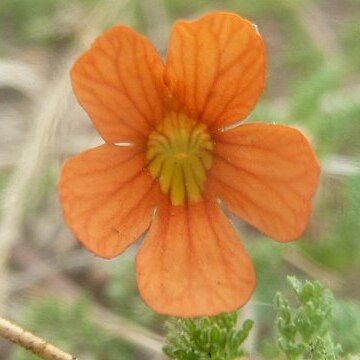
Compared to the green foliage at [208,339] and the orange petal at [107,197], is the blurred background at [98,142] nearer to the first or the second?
the green foliage at [208,339]

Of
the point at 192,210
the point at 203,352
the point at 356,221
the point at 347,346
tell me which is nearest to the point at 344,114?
the point at 356,221

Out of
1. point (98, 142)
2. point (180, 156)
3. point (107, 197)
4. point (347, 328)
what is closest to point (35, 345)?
point (107, 197)

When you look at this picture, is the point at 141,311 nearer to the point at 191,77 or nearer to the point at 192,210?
the point at 192,210

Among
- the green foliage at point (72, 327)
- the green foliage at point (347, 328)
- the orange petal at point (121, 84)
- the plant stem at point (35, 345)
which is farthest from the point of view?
the green foliage at point (72, 327)

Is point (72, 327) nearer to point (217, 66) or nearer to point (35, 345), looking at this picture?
point (35, 345)

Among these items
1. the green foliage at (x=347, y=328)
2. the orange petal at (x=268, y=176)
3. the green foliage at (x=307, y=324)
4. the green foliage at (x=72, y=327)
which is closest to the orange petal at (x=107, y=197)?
the orange petal at (x=268, y=176)

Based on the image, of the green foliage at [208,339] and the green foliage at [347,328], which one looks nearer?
the green foliage at [208,339]

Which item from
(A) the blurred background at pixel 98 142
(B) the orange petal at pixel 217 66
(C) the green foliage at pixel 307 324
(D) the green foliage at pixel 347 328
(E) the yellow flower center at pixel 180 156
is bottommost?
(A) the blurred background at pixel 98 142
